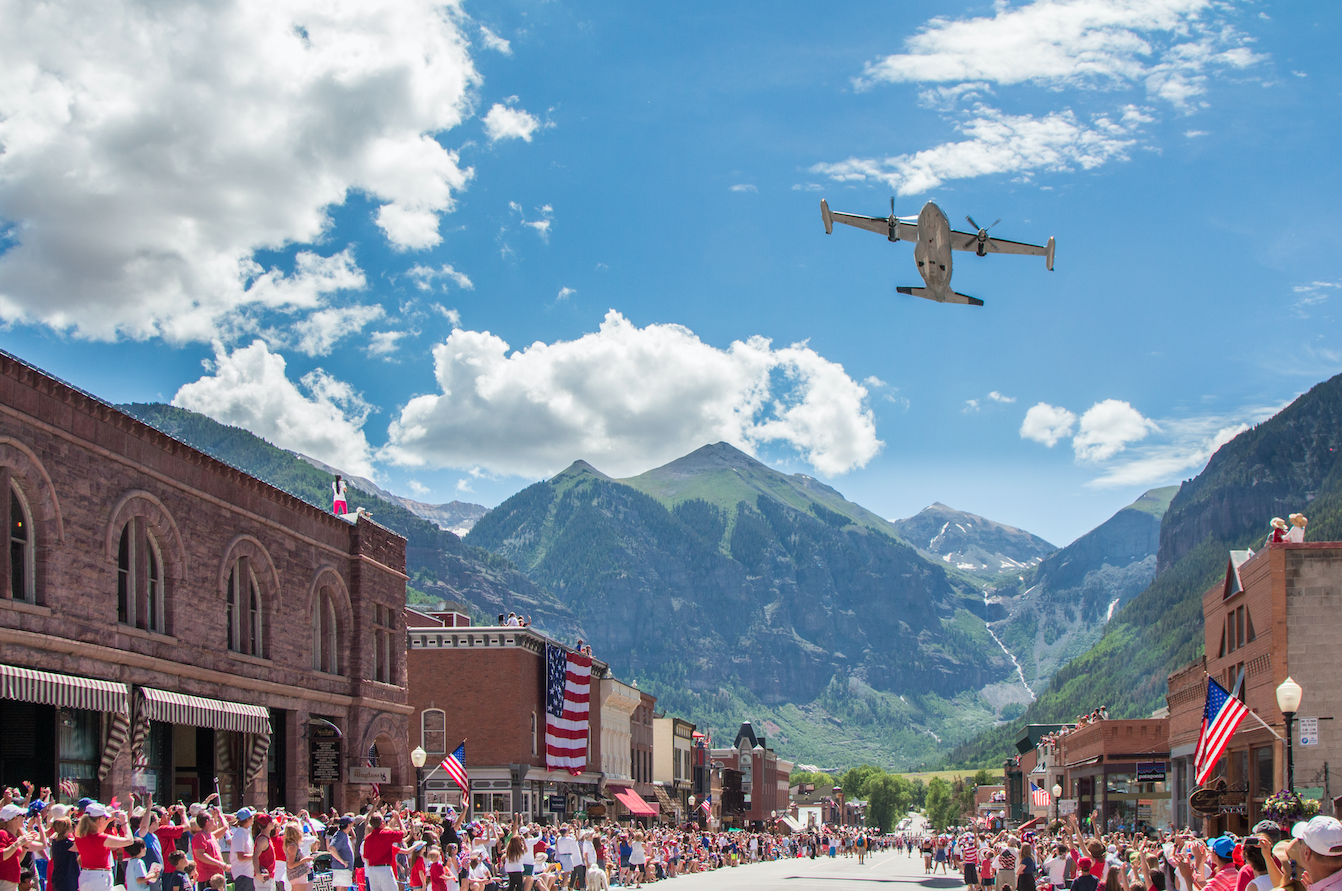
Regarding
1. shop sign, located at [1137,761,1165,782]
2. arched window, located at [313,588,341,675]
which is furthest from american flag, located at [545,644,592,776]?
shop sign, located at [1137,761,1165,782]

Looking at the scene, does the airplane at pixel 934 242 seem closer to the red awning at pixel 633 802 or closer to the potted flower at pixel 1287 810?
the potted flower at pixel 1287 810

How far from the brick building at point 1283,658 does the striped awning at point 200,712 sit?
25.7 m

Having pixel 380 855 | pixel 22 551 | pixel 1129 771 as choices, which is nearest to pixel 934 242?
pixel 380 855

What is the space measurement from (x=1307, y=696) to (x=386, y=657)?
26.4m

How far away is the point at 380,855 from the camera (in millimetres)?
17938

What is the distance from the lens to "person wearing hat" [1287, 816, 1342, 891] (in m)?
8.10

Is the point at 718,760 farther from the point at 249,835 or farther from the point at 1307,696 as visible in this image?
the point at 249,835

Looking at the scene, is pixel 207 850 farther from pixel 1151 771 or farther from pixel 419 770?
pixel 1151 771

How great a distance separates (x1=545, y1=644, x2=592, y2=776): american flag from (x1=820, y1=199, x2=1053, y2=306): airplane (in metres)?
35.2

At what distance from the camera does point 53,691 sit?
23391 mm

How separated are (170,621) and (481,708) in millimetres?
28750

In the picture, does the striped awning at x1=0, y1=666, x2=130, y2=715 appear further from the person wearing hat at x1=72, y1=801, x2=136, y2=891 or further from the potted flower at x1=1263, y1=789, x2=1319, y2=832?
the potted flower at x1=1263, y1=789, x2=1319, y2=832

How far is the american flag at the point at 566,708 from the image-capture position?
5912 centimetres

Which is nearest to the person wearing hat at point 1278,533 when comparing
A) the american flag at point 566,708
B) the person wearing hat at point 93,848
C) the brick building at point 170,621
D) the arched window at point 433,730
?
the brick building at point 170,621
